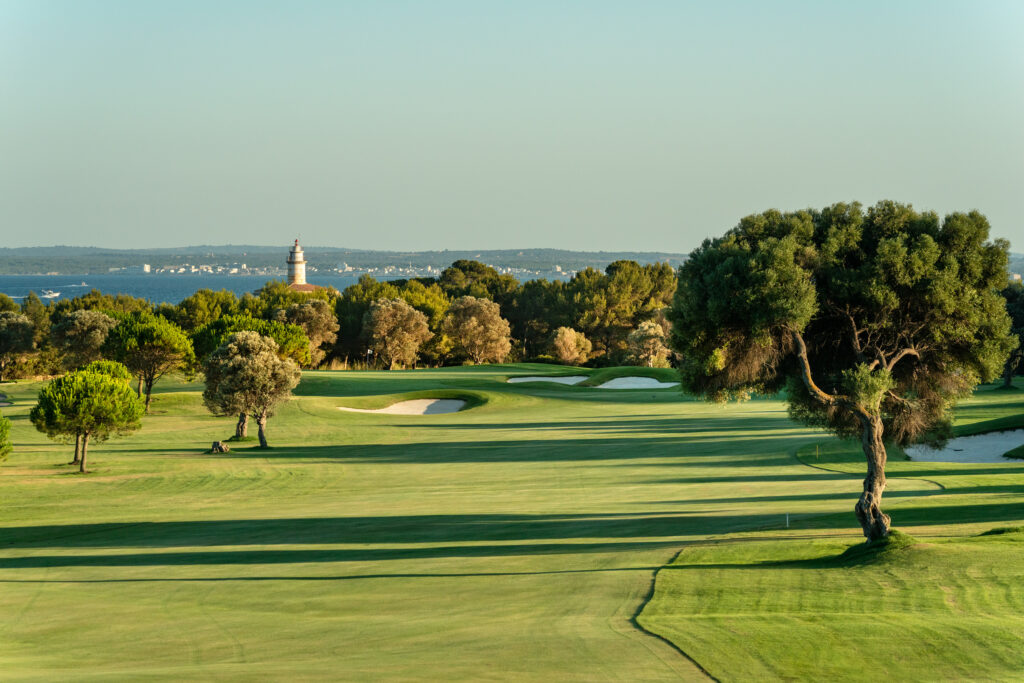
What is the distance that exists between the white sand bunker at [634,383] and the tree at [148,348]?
26156mm

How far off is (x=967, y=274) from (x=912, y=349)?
1.59 metres

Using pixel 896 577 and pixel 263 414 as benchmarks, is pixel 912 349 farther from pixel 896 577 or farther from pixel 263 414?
pixel 263 414

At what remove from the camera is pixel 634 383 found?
66.8 meters

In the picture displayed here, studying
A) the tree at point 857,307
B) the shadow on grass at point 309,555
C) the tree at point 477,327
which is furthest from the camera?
the tree at point 477,327

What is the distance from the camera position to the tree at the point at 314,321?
93000mm

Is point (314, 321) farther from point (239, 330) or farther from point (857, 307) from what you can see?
point (857, 307)

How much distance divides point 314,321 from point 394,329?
24.1 feet

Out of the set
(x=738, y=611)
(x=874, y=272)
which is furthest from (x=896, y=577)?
(x=874, y=272)

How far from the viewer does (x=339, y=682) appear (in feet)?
34.5

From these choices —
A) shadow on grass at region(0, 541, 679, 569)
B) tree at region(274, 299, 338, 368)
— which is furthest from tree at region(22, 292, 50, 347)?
shadow on grass at region(0, 541, 679, 569)

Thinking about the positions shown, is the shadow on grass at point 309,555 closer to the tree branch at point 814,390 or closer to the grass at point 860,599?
the grass at point 860,599

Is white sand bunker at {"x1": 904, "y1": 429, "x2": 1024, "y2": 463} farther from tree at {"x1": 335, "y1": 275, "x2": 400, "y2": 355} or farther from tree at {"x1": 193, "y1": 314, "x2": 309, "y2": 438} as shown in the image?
tree at {"x1": 335, "y1": 275, "x2": 400, "y2": 355}

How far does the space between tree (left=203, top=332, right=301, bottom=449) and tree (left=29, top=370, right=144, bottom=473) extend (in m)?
5.16

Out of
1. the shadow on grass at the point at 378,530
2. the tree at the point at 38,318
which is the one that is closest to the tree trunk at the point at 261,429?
the shadow on grass at the point at 378,530
